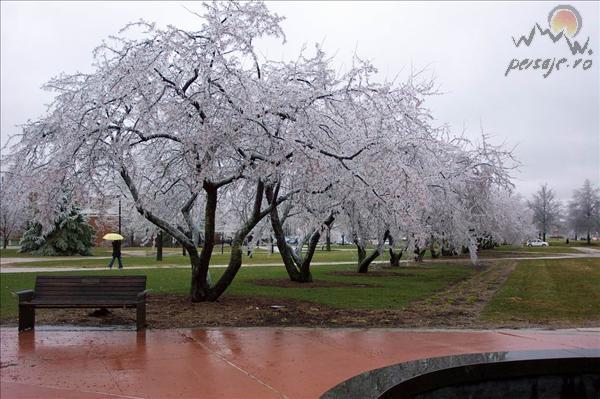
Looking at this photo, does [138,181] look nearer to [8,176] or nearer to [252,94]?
[8,176]

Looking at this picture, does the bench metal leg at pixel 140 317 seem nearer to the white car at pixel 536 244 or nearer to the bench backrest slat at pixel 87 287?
the bench backrest slat at pixel 87 287

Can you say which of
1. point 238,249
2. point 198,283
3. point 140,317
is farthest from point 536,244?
point 140,317

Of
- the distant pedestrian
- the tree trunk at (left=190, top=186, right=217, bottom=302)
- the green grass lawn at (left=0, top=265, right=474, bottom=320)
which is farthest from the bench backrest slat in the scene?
the distant pedestrian

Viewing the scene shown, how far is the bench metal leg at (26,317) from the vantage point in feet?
30.2

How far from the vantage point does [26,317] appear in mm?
9289

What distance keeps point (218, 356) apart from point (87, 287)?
11.1 feet

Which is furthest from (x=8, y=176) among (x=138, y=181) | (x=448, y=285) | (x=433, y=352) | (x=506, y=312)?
(x=448, y=285)

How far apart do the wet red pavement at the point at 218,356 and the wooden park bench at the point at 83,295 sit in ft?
1.42

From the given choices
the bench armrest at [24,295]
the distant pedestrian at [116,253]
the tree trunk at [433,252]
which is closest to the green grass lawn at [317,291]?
the bench armrest at [24,295]

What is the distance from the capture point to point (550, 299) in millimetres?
15258

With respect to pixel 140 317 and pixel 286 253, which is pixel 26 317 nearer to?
pixel 140 317

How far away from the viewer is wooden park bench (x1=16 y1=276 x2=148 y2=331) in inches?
366

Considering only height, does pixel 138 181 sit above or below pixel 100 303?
above

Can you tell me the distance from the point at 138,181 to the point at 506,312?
9215 mm
